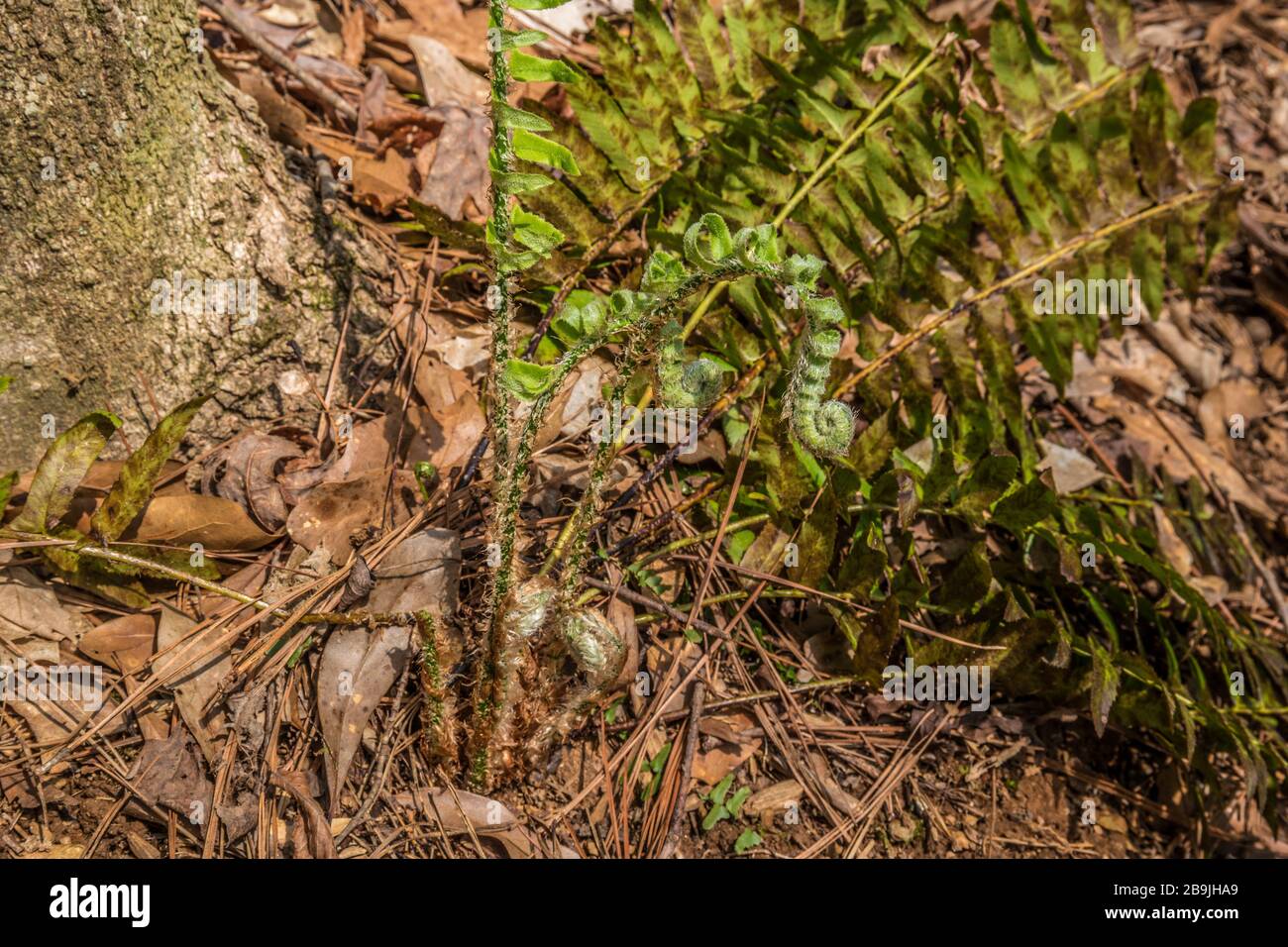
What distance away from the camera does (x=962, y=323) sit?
2.76 m

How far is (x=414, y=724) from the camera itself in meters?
2.24

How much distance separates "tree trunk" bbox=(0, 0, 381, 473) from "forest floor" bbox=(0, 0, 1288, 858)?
14 centimetres

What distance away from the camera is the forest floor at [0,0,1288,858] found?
2.06m

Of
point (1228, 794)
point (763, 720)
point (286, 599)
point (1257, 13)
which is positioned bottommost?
point (1228, 794)

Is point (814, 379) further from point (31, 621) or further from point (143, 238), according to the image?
point (31, 621)

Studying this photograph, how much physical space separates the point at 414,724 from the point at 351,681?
0.64 ft

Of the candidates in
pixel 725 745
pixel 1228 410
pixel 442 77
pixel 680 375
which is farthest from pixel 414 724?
pixel 1228 410

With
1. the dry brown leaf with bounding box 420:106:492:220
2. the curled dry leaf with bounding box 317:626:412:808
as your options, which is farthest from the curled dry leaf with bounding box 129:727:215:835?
the dry brown leaf with bounding box 420:106:492:220

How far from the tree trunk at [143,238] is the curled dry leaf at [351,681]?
0.72m

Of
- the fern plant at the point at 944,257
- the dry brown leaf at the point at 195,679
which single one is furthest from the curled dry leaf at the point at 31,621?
the fern plant at the point at 944,257

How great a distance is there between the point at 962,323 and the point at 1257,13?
3212 millimetres

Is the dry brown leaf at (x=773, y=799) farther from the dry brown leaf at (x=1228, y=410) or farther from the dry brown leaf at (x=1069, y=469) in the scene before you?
the dry brown leaf at (x=1228, y=410)
